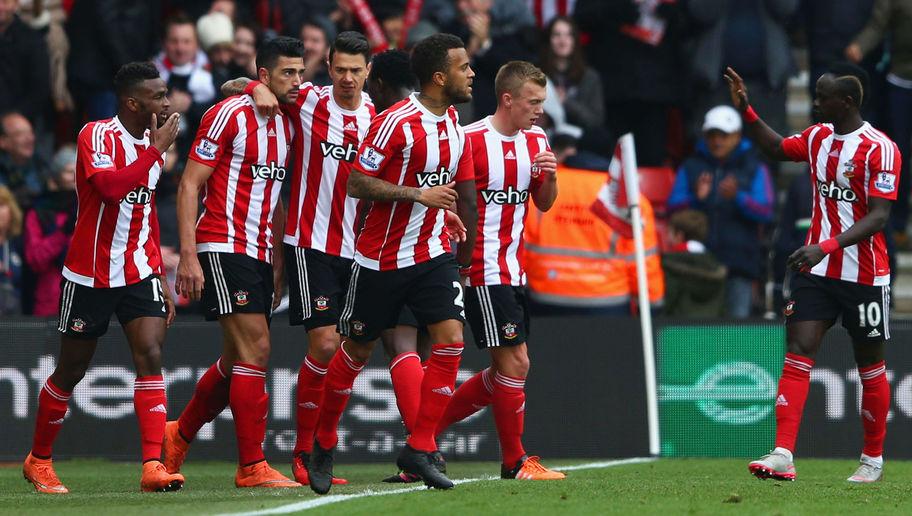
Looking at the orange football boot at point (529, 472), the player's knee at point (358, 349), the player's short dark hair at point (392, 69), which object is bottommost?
the orange football boot at point (529, 472)

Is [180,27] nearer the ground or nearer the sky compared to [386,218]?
nearer the sky

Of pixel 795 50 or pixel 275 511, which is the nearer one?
pixel 275 511

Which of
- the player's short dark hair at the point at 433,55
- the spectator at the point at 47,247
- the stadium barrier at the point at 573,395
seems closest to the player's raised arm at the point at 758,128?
the player's short dark hair at the point at 433,55

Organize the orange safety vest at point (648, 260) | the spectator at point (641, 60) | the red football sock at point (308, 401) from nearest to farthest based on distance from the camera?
the red football sock at point (308, 401) → the orange safety vest at point (648, 260) → the spectator at point (641, 60)

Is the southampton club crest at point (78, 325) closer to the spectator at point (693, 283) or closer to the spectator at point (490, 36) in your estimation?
the spectator at point (693, 283)

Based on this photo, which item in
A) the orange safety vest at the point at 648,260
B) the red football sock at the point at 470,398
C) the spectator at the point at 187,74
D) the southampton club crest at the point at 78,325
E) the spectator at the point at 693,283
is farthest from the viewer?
the spectator at the point at 187,74

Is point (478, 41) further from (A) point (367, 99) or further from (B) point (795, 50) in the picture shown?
(A) point (367, 99)

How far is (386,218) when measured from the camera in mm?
8648

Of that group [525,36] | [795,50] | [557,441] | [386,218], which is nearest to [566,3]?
[525,36]

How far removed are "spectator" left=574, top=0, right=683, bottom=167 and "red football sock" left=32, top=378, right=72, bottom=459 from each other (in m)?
7.23

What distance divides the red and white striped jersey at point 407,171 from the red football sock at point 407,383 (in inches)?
32.6

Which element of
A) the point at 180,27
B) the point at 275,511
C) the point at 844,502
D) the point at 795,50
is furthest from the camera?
the point at 795,50

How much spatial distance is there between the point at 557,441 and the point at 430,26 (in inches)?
182

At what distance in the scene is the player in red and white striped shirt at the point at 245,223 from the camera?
9.36 m
